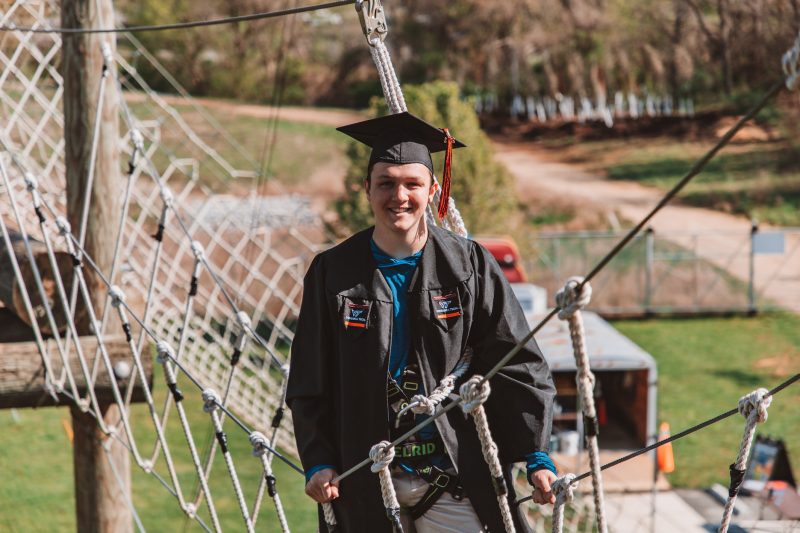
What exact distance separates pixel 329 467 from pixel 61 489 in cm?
468

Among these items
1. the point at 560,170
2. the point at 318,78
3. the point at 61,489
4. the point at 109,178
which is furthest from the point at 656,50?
the point at 109,178

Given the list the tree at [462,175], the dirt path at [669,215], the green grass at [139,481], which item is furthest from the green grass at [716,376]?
the green grass at [139,481]

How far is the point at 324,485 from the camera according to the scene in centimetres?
185

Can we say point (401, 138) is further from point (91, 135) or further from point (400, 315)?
point (91, 135)

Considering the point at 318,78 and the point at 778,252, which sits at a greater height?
the point at 318,78

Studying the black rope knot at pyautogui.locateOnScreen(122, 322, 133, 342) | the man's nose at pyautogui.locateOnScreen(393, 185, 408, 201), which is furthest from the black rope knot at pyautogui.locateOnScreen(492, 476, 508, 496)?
the black rope knot at pyautogui.locateOnScreen(122, 322, 133, 342)

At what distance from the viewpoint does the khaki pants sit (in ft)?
6.06

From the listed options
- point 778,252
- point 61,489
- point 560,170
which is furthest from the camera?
point 560,170

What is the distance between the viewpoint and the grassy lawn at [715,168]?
1581 centimetres

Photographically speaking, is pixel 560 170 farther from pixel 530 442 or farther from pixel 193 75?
pixel 530 442

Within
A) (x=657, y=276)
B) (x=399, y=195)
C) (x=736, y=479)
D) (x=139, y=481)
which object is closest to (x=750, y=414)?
(x=736, y=479)

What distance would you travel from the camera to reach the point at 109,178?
10.6 ft

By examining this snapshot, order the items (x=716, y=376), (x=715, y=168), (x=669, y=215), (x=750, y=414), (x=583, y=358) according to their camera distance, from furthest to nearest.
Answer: (x=715, y=168) → (x=669, y=215) → (x=716, y=376) → (x=750, y=414) → (x=583, y=358)

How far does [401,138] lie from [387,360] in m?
0.38
